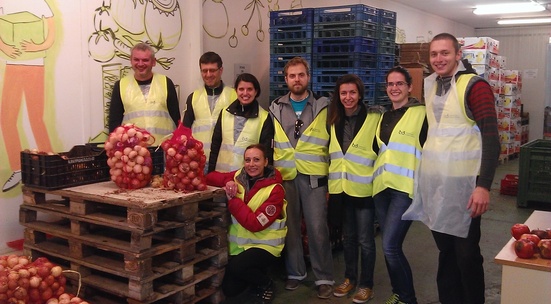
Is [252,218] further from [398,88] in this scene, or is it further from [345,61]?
[345,61]

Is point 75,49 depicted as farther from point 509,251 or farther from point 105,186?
point 509,251

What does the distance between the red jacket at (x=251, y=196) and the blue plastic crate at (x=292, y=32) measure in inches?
80.4

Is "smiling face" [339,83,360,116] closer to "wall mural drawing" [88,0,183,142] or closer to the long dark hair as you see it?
the long dark hair

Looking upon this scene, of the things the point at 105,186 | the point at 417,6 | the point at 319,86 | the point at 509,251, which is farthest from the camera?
the point at 417,6

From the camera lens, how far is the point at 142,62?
4191 mm

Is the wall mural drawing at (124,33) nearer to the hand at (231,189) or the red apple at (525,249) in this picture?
the hand at (231,189)

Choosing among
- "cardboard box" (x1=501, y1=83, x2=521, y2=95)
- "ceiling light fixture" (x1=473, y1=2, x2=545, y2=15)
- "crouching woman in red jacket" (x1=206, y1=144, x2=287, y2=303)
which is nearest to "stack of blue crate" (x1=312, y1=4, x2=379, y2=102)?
"crouching woman in red jacket" (x1=206, y1=144, x2=287, y2=303)

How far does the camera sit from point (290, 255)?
4.42 m

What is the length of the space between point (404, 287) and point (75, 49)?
3.32 meters

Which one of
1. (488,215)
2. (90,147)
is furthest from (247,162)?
(488,215)

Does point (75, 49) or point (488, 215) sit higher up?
point (75, 49)

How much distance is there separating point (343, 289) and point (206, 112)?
1945 mm

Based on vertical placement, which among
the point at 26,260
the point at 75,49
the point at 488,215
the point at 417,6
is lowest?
the point at 488,215

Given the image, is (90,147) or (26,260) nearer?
(26,260)
